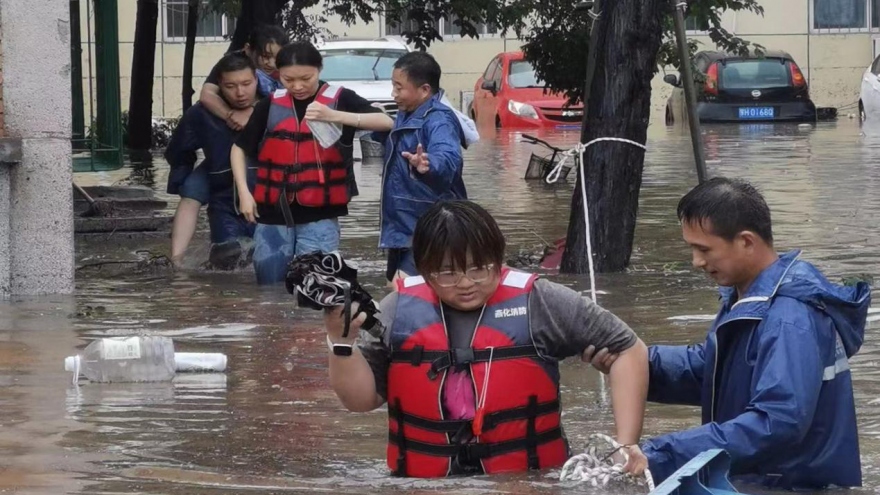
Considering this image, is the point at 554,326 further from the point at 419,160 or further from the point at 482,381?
the point at 419,160

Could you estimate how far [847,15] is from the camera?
130ft

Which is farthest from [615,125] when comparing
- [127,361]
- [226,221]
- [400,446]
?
[400,446]

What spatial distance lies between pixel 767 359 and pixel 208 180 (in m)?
7.68

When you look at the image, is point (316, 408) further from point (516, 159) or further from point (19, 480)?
point (516, 159)

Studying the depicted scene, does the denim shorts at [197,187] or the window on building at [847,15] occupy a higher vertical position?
the window on building at [847,15]

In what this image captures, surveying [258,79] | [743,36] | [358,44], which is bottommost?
[258,79]

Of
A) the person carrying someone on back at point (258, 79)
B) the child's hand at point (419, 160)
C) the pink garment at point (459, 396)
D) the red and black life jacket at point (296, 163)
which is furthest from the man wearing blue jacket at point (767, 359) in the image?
the person carrying someone on back at point (258, 79)

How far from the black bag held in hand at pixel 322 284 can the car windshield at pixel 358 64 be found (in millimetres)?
22385

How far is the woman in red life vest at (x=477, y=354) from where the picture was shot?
472 cm

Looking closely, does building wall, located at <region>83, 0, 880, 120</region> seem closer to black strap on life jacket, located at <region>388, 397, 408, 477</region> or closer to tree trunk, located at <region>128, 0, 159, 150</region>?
tree trunk, located at <region>128, 0, 159, 150</region>

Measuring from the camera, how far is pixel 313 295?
443cm

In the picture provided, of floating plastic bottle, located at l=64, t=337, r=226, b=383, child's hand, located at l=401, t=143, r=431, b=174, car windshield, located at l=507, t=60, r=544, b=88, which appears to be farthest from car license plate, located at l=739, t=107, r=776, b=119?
floating plastic bottle, located at l=64, t=337, r=226, b=383

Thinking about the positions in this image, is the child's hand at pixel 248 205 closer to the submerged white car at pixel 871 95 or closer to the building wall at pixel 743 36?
the submerged white car at pixel 871 95

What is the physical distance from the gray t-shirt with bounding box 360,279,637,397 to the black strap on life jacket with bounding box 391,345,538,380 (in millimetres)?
40
